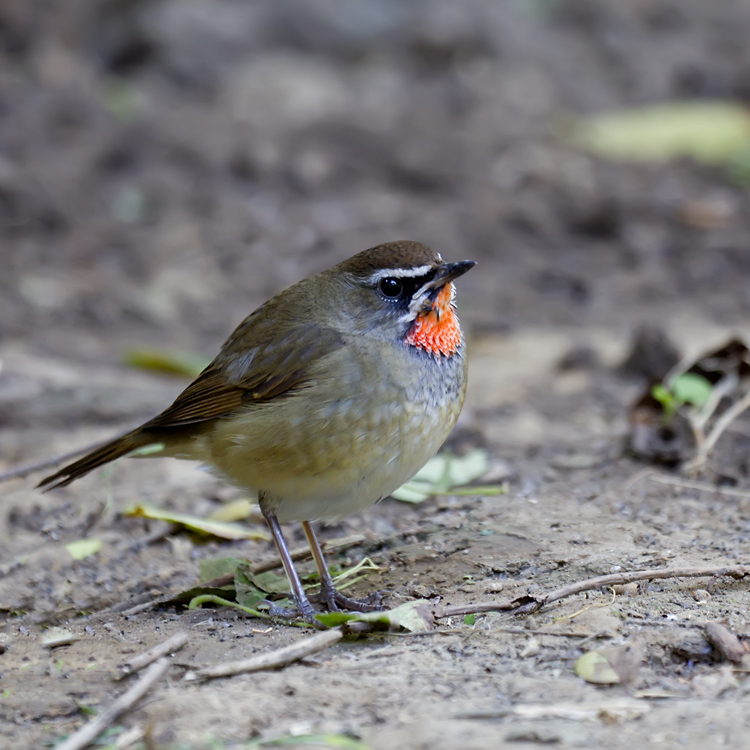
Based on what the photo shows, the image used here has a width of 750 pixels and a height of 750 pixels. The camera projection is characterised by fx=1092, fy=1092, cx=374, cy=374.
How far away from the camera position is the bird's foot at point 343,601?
4.15 meters

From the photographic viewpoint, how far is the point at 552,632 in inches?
141

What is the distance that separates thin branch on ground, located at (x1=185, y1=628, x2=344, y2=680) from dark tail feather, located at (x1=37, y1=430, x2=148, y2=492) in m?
1.55

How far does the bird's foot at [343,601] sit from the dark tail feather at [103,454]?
108 cm

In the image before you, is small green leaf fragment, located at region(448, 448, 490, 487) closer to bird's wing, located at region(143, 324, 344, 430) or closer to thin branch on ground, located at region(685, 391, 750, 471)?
thin branch on ground, located at region(685, 391, 750, 471)

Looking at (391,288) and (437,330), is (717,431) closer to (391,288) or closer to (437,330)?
(437,330)

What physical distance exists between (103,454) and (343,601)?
1339 mm

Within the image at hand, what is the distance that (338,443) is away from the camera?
162 inches

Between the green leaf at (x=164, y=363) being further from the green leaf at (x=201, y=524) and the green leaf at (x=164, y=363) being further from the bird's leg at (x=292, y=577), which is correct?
the bird's leg at (x=292, y=577)

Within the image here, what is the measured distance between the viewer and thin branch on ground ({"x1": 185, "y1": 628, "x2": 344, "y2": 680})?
11.1ft

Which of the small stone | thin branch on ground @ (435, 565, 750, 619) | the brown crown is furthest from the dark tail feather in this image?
the small stone

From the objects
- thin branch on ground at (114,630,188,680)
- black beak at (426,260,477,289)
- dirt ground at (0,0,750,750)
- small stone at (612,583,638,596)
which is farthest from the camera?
black beak at (426,260,477,289)

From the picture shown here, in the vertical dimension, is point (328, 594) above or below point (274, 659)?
below

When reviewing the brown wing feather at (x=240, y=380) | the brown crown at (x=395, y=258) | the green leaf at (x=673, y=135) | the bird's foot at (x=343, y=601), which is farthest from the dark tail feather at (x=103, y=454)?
the green leaf at (x=673, y=135)

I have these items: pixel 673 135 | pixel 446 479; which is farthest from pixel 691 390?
pixel 673 135
